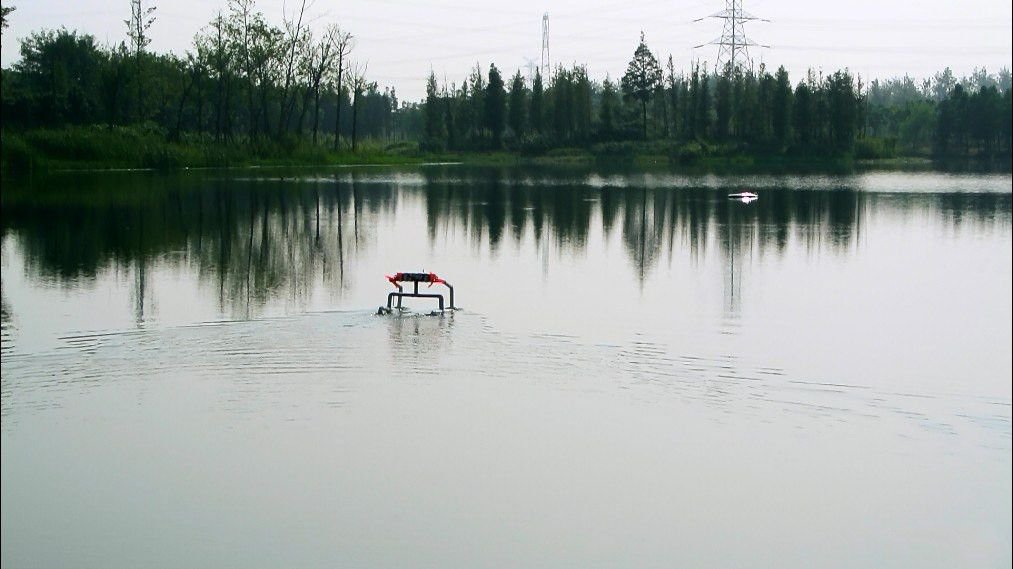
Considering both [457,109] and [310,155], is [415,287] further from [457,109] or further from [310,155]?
[457,109]

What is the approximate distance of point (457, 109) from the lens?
113750 millimetres

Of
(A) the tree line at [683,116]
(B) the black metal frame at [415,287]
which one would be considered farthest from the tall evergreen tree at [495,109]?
(B) the black metal frame at [415,287]

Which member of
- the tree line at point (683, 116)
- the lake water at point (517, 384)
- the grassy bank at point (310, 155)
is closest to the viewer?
the lake water at point (517, 384)

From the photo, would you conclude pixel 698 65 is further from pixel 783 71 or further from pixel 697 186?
pixel 697 186

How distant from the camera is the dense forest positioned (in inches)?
2581

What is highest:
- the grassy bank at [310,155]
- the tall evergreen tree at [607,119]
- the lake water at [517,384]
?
the tall evergreen tree at [607,119]

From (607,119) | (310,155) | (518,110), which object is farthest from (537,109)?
(310,155)

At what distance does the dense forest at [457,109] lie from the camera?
65562 mm

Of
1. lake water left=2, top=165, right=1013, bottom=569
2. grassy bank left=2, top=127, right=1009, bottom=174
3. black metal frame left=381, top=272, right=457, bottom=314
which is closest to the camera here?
lake water left=2, top=165, right=1013, bottom=569

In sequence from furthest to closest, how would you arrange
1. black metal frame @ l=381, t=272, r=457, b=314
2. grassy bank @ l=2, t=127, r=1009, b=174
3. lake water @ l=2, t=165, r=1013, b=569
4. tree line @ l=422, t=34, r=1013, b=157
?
tree line @ l=422, t=34, r=1013, b=157, grassy bank @ l=2, t=127, r=1009, b=174, black metal frame @ l=381, t=272, r=457, b=314, lake water @ l=2, t=165, r=1013, b=569

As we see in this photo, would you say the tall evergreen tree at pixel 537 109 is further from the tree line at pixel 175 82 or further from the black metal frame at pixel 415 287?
the black metal frame at pixel 415 287

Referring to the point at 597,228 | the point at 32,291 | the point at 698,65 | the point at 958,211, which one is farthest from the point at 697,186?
the point at 698,65

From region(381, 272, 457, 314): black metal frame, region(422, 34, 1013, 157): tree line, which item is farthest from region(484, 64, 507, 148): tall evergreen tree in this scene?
region(381, 272, 457, 314): black metal frame

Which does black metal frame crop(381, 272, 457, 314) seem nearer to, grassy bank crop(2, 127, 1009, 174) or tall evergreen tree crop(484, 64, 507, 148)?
grassy bank crop(2, 127, 1009, 174)
